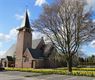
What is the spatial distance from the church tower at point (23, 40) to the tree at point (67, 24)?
24.4m

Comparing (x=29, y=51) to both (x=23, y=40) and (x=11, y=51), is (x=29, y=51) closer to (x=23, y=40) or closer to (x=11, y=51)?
(x=23, y=40)

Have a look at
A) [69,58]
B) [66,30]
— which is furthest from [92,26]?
[69,58]

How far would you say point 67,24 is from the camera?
36219mm

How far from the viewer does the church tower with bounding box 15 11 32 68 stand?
61750 mm

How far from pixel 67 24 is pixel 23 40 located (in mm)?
27863

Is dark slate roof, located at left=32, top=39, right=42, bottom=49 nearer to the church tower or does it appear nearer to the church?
the church

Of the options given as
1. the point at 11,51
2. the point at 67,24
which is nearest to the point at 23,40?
the point at 11,51

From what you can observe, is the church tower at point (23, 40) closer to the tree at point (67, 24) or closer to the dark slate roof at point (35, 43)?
the dark slate roof at point (35, 43)

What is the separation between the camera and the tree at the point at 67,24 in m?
35.6

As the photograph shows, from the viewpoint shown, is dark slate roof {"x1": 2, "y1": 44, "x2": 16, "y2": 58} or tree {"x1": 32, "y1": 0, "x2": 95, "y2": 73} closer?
tree {"x1": 32, "y1": 0, "x2": 95, "y2": 73}

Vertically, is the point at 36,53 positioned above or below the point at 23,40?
below

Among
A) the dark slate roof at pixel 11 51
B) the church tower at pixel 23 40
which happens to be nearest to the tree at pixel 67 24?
the church tower at pixel 23 40

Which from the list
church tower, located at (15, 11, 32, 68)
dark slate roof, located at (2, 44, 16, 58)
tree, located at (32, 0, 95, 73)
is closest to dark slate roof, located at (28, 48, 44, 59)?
church tower, located at (15, 11, 32, 68)

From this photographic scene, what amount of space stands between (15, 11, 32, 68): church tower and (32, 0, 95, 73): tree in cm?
2440
